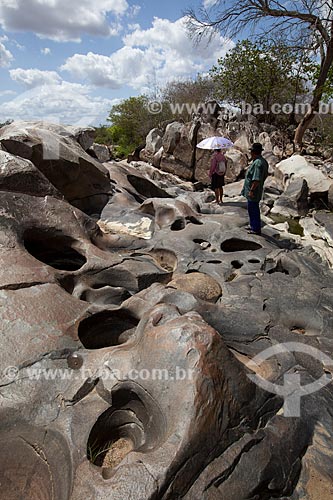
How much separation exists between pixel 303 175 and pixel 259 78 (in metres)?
12.1

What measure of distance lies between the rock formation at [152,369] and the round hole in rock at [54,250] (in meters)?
0.02

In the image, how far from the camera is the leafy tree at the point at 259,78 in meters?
20.1

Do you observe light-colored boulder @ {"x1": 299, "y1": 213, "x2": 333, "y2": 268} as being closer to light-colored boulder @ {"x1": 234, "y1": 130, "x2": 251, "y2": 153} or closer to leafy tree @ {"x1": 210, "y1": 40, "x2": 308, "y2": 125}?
light-colored boulder @ {"x1": 234, "y1": 130, "x2": 251, "y2": 153}

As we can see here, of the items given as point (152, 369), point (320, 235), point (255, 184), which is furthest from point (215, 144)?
point (152, 369)

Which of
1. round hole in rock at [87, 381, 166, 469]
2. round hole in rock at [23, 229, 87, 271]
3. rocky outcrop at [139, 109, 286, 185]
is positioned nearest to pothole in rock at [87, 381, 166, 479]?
round hole in rock at [87, 381, 166, 469]

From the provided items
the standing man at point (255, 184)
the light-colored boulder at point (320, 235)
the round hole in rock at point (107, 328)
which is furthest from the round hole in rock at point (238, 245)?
the round hole in rock at point (107, 328)

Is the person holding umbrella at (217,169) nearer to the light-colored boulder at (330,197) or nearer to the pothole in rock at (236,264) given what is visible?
the light-colored boulder at (330,197)

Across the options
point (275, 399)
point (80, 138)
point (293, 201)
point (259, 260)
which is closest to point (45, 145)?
point (80, 138)

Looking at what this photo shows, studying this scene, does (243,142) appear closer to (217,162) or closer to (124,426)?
(217,162)

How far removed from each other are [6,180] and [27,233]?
0.93 metres

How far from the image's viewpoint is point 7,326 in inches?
117

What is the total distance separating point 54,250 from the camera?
4.96 m

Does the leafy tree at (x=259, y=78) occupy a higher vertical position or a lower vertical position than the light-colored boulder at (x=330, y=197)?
higher

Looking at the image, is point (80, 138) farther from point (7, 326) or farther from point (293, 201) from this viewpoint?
point (7, 326)
